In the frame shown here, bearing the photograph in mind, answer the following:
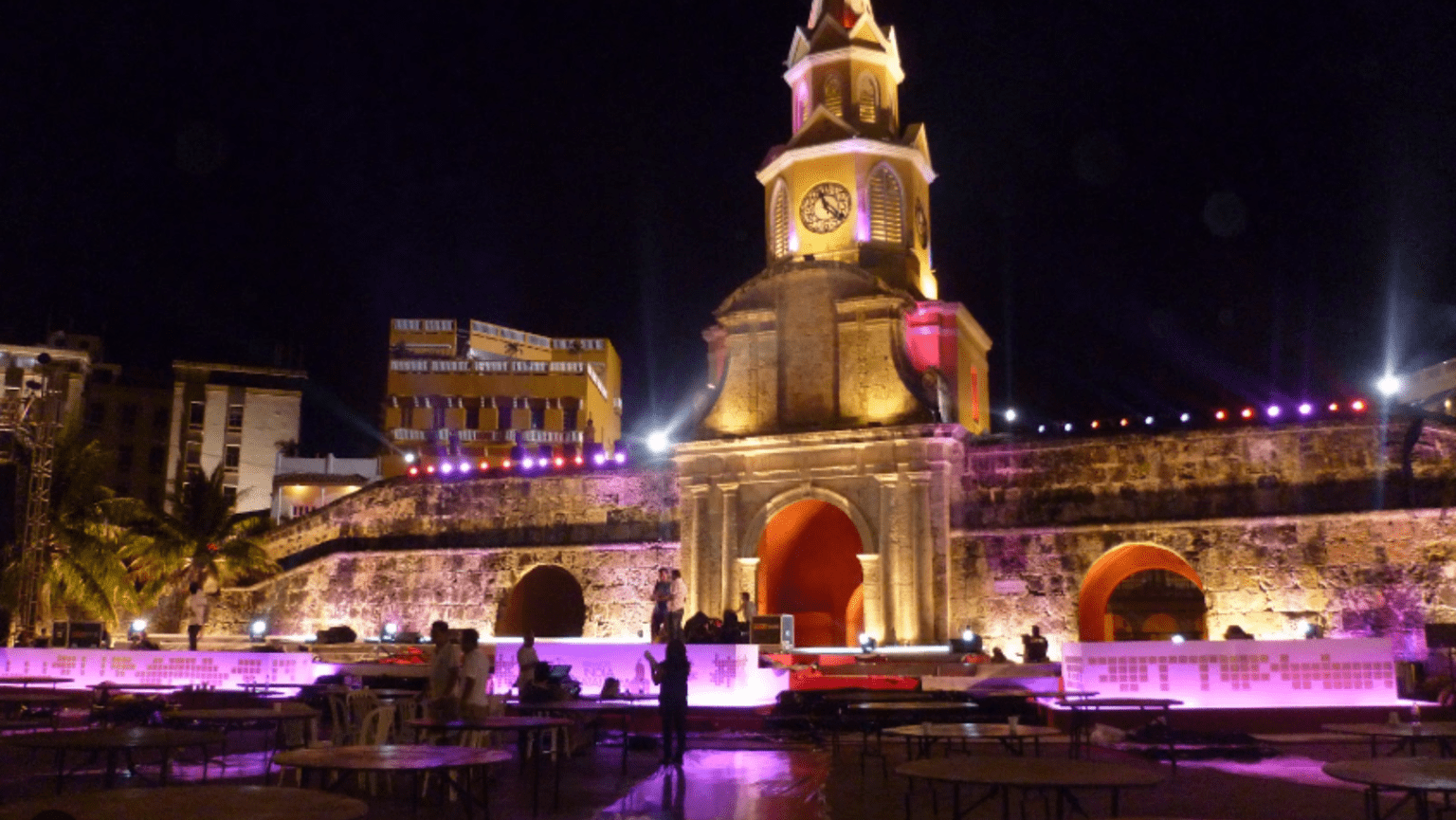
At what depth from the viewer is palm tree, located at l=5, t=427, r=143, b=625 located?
90.7 feet

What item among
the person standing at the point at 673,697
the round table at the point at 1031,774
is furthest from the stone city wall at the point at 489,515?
the round table at the point at 1031,774

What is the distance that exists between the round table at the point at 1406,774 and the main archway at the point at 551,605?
2360cm

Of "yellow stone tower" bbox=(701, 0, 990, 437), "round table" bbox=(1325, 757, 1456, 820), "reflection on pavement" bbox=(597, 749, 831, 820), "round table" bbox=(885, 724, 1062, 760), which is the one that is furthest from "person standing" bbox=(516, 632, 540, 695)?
"yellow stone tower" bbox=(701, 0, 990, 437)

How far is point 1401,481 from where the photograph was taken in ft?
70.2

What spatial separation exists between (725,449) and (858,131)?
857 centimetres

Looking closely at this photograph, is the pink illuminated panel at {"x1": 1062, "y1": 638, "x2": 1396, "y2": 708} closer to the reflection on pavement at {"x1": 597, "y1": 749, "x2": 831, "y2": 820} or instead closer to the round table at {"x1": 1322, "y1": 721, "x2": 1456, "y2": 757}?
the reflection on pavement at {"x1": 597, "y1": 749, "x2": 831, "y2": 820}

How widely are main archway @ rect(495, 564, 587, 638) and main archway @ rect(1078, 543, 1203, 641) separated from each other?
1235 centimetres

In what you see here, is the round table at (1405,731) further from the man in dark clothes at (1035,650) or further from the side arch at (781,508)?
the side arch at (781,508)

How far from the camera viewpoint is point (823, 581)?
1155 inches

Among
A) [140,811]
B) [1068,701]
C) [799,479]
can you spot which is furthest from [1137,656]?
[140,811]

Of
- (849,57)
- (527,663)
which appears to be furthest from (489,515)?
(527,663)

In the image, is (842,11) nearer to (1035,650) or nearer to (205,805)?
(1035,650)

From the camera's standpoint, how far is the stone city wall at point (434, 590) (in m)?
26.6

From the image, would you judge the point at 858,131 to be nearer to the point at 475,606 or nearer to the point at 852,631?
the point at 852,631
